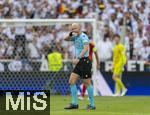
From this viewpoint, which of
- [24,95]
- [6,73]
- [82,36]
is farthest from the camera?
[6,73]

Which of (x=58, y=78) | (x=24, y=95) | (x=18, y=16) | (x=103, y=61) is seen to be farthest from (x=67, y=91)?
(x=24, y=95)

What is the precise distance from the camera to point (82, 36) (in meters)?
16.6

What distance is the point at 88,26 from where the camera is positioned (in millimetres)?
26016

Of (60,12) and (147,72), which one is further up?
(60,12)

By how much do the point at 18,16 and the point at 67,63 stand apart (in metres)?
5.82

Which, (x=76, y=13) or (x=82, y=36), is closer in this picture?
(x=82, y=36)

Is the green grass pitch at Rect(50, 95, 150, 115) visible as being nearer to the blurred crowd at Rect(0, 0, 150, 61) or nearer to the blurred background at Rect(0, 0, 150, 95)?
the blurred background at Rect(0, 0, 150, 95)

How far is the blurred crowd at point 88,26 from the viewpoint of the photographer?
25.3m

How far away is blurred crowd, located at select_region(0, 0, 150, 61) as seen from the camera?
25.3 meters

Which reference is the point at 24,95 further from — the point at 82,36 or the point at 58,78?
the point at 58,78

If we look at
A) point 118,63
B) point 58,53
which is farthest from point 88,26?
point 118,63
